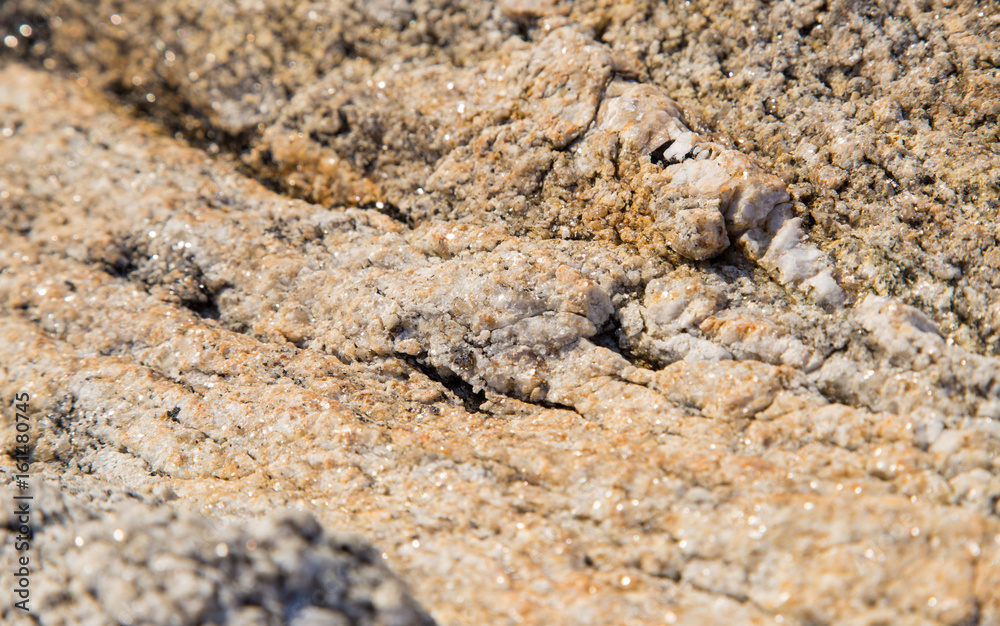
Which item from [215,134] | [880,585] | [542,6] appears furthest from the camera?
[215,134]

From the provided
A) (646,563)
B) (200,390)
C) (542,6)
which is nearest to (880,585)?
(646,563)

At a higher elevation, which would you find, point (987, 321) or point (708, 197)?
point (708, 197)

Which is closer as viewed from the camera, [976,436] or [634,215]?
[976,436]

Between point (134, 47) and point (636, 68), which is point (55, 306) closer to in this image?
point (134, 47)

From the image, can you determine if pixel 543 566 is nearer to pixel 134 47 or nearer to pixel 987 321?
pixel 987 321

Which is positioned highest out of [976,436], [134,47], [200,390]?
[134,47]

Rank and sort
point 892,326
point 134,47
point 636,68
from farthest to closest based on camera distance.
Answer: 1. point 134,47
2. point 636,68
3. point 892,326
